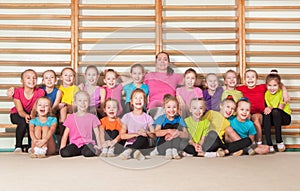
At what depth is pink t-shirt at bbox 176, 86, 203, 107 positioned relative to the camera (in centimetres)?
451

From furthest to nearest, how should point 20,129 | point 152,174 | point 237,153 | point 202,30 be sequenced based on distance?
point 202,30 → point 20,129 → point 237,153 → point 152,174

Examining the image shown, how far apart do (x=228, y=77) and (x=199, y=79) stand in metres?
0.34

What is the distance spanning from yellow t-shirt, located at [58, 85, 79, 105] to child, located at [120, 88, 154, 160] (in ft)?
2.18

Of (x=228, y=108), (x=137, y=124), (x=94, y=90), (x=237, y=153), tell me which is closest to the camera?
(x=237, y=153)

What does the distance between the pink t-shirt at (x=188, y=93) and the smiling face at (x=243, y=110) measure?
419 millimetres

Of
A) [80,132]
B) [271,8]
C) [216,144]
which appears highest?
[271,8]

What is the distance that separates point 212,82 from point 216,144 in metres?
0.78

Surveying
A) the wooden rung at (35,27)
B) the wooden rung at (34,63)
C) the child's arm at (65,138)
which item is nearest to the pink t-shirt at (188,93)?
the child's arm at (65,138)

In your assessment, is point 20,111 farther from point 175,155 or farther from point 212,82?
point 212,82

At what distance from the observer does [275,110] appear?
450cm

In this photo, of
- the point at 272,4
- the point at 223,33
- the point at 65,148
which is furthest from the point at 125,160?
the point at 272,4

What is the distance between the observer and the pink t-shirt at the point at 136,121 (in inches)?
165

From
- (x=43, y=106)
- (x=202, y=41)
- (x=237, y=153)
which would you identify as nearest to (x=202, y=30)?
(x=202, y=41)

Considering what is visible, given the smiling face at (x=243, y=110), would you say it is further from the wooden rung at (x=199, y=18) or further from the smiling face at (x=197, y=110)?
the wooden rung at (x=199, y=18)
